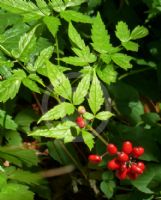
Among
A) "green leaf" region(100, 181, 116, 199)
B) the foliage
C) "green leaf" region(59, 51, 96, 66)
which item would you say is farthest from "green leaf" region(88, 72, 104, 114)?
"green leaf" region(100, 181, 116, 199)

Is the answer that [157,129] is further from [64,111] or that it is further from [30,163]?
[64,111]

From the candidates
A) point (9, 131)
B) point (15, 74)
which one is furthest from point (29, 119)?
point (15, 74)

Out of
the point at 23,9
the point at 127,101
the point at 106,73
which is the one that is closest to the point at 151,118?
the point at 127,101

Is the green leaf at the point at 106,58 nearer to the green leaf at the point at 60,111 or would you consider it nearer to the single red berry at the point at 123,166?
the green leaf at the point at 60,111

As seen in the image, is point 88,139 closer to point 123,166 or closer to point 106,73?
point 123,166

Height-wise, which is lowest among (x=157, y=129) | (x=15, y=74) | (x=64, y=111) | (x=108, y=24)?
(x=157, y=129)

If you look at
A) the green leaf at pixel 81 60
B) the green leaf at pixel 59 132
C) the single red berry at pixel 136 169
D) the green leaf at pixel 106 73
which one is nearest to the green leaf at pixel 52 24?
the green leaf at pixel 81 60
